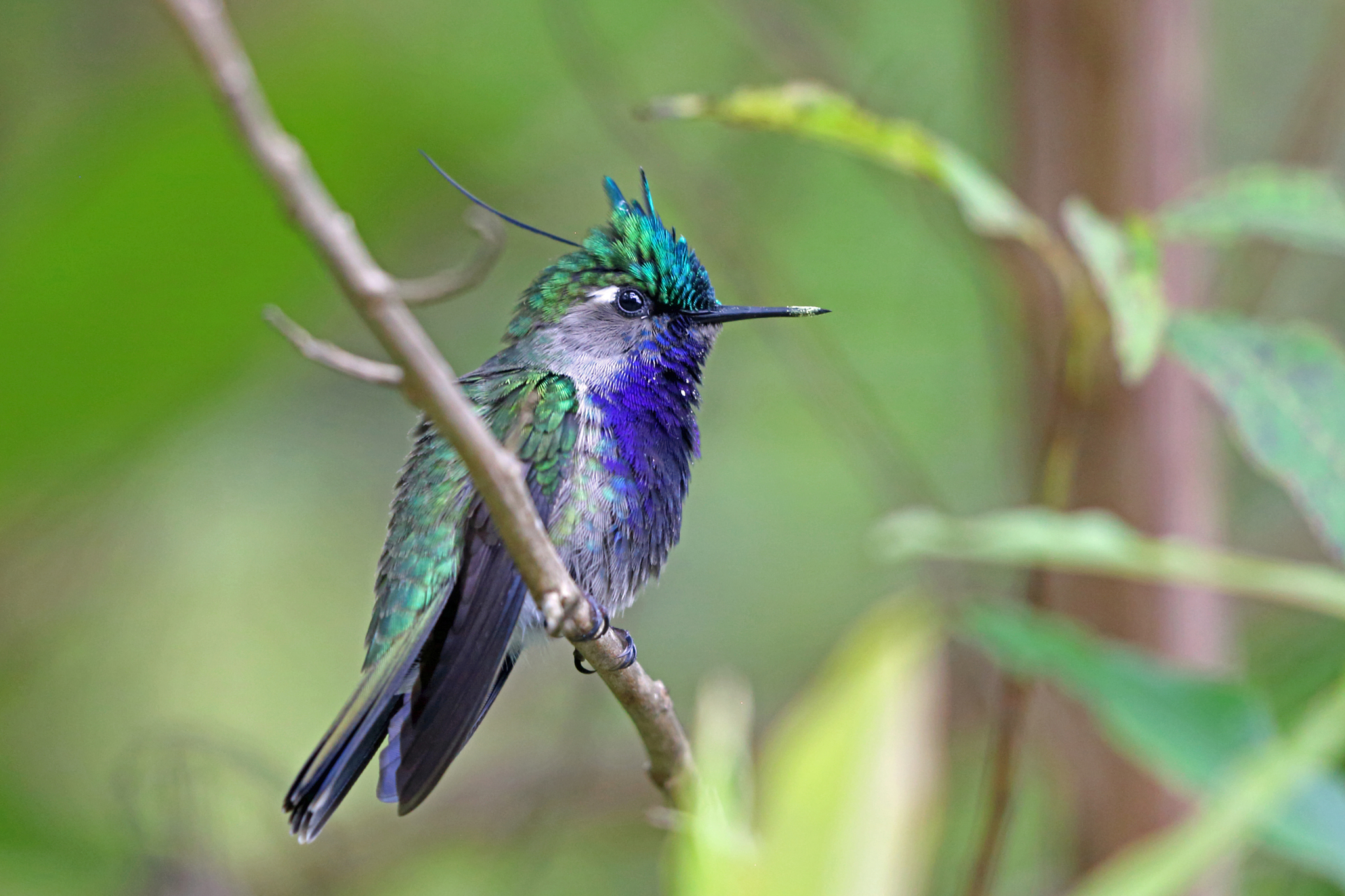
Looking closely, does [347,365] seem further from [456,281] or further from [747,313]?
[747,313]

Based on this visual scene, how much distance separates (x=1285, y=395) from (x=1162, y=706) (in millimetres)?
406

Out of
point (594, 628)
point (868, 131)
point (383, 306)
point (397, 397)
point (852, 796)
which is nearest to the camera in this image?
point (852, 796)

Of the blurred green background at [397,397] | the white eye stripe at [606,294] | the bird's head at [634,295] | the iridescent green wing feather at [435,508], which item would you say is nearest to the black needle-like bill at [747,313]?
the bird's head at [634,295]

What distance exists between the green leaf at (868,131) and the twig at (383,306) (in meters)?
0.79

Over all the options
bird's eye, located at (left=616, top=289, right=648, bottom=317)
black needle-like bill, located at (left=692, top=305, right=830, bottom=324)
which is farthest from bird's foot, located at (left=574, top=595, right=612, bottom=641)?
bird's eye, located at (left=616, top=289, right=648, bottom=317)

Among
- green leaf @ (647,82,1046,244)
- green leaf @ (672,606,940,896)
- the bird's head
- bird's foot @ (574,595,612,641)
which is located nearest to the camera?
green leaf @ (672,606,940,896)

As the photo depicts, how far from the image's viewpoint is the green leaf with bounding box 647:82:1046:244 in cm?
156

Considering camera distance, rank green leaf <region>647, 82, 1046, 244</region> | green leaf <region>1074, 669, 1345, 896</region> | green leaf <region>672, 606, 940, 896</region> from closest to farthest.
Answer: green leaf <region>672, 606, 940, 896</region> → green leaf <region>1074, 669, 1345, 896</region> → green leaf <region>647, 82, 1046, 244</region>

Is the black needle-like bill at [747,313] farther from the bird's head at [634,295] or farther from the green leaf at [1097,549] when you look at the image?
the green leaf at [1097,549]

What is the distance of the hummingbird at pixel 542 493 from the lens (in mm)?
1376

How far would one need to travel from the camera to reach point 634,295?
1910 mm

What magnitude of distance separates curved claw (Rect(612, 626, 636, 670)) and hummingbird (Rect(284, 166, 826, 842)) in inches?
0.4

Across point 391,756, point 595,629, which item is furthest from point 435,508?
point 595,629

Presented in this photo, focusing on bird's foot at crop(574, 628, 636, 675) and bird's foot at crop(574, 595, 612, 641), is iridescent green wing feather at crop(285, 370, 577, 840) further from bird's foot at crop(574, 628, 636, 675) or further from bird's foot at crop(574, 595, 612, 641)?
bird's foot at crop(574, 595, 612, 641)
